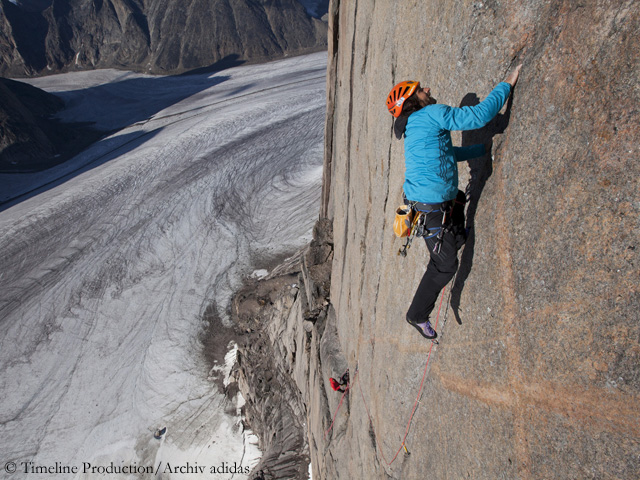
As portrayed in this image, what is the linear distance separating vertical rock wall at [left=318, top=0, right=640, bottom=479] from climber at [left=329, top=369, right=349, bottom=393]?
1.80 m

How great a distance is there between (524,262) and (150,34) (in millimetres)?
43390

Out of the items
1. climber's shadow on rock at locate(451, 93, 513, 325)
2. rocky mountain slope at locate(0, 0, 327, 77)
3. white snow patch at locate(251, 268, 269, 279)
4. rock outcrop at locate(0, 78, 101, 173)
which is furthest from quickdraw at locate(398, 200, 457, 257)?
rocky mountain slope at locate(0, 0, 327, 77)

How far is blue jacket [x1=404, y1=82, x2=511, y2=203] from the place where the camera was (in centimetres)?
268

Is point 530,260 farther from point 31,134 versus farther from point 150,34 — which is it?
point 150,34

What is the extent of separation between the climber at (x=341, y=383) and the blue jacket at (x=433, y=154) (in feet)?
13.2

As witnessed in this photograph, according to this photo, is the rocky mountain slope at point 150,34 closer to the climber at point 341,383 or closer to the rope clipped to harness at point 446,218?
the climber at point 341,383

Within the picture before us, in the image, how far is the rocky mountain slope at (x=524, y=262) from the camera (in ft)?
6.07

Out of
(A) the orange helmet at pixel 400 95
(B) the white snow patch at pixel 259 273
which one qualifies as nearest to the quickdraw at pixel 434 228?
(A) the orange helmet at pixel 400 95

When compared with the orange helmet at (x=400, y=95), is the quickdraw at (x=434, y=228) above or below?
below

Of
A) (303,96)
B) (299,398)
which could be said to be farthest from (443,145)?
(303,96)

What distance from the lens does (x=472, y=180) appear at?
2.97 metres

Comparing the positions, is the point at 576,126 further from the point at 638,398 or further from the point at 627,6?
the point at 638,398

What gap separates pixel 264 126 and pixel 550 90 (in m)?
21.2

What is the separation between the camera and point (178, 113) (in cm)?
2659
